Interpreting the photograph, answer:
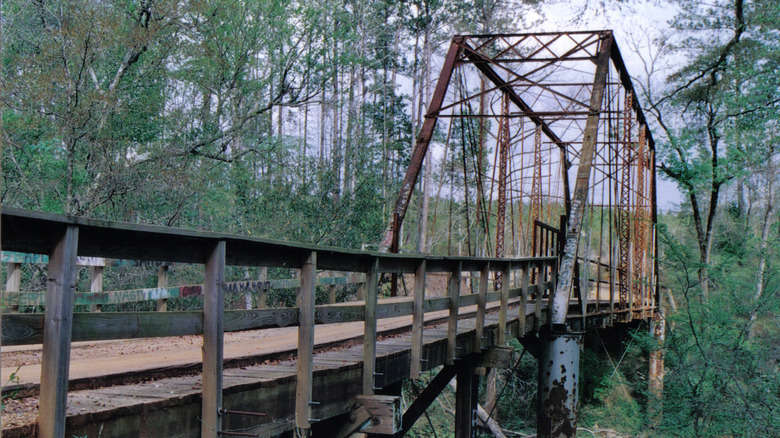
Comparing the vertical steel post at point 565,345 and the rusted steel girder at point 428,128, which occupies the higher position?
the rusted steel girder at point 428,128

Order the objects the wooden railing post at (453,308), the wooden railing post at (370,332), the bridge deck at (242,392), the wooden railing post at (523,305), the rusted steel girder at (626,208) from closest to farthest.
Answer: the bridge deck at (242,392) < the wooden railing post at (370,332) < the wooden railing post at (453,308) < the wooden railing post at (523,305) < the rusted steel girder at (626,208)

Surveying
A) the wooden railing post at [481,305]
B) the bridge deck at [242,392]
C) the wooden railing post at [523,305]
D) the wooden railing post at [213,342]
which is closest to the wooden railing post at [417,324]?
the bridge deck at [242,392]

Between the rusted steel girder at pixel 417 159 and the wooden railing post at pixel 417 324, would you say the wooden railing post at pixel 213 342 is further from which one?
the rusted steel girder at pixel 417 159

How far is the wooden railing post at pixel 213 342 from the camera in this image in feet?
11.0

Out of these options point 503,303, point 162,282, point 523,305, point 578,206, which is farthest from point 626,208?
point 162,282

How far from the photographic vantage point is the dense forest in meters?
11.1

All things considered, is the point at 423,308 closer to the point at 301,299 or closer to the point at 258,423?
the point at 301,299

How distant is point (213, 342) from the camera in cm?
336

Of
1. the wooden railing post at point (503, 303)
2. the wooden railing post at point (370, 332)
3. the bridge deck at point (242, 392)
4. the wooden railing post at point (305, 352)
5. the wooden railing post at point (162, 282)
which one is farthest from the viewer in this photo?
the wooden railing post at point (503, 303)

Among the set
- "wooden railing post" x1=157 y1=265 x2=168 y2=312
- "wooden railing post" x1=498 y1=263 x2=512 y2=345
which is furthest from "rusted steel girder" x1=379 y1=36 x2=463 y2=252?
"wooden railing post" x1=157 y1=265 x2=168 y2=312

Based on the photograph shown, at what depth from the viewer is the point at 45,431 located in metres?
2.54

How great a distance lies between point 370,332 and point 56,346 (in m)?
2.61

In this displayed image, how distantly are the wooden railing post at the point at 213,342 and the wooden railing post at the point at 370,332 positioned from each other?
1.61 m

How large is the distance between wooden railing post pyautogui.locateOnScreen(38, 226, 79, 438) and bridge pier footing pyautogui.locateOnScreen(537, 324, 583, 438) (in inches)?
348
